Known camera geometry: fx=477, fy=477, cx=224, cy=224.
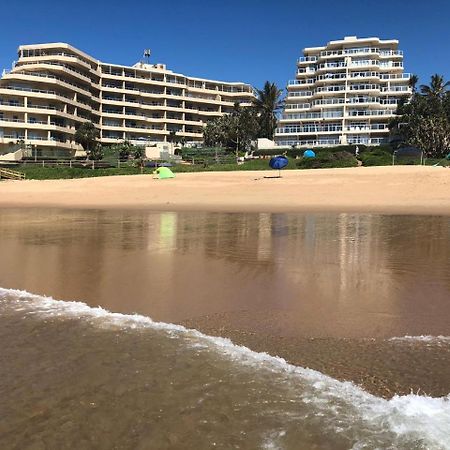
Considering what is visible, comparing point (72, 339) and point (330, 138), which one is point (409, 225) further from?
point (330, 138)

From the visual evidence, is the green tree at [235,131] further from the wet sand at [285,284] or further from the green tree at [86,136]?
the wet sand at [285,284]

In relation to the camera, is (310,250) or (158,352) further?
(310,250)

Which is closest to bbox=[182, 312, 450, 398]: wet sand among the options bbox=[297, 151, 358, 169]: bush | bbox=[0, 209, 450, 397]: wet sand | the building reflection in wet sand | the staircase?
bbox=[0, 209, 450, 397]: wet sand

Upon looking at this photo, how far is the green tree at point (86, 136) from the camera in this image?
82.6 meters

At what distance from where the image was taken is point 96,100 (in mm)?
94000

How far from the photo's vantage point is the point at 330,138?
87.6m

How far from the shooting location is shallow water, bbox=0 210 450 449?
126 inches

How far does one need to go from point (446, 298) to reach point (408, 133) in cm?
7207

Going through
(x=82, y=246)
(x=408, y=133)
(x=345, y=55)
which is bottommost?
(x=82, y=246)

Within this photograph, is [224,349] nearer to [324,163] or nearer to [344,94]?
[324,163]

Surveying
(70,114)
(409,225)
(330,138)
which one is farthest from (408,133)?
(409,225)

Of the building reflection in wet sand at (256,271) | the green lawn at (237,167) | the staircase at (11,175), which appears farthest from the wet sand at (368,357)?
the staircase at (11,175)

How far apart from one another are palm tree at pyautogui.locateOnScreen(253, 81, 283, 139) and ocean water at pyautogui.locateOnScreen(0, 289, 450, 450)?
8508 cm

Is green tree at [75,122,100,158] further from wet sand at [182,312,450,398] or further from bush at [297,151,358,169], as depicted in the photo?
wet sand at [182,312,450,398]
